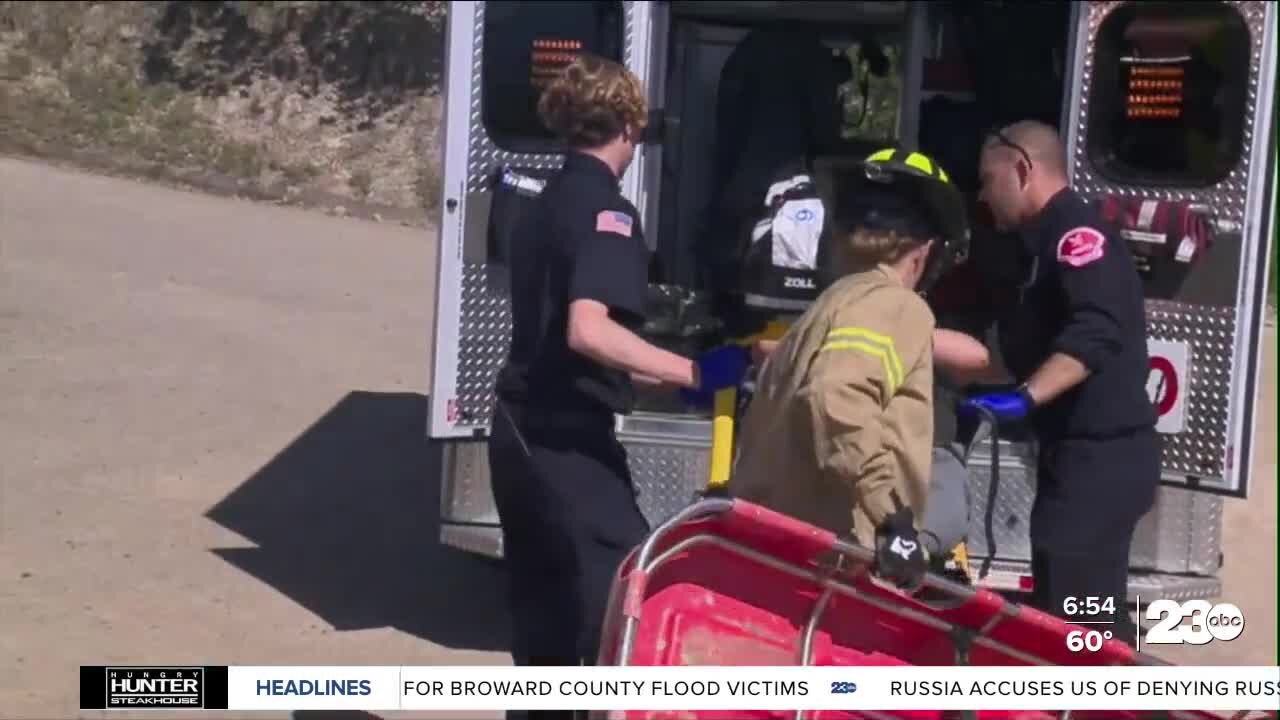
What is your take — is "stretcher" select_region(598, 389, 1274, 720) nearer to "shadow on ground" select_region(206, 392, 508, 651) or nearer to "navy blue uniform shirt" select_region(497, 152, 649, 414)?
"navy blue uniform shirt" select_region(497, 152, 649, 414)

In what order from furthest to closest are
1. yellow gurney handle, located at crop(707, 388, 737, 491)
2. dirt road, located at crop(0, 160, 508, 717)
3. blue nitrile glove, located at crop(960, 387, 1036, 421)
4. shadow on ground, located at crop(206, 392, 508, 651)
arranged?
shadow on ground, located at crop(206, 392, 508, 651) < dirt road, located at crop(0, 160, 508, 717) < blue nitrile glove, located at crop(960, 387, 1036, 421) < yellow gurney handle, located at crop(707, 388, 737, 491)

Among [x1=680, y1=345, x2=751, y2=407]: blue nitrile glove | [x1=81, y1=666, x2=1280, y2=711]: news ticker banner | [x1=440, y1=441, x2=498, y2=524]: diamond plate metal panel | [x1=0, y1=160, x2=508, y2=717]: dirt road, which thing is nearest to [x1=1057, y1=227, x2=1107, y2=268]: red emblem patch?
[x1=680, y1=345, x2=751, y2=407]: blue nitrile glove

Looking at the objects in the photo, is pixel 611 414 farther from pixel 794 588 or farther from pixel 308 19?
pixel 308 19

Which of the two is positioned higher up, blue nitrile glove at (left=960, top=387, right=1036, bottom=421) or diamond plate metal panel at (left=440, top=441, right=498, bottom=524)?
blue nitrile glove at (left=960, top=387, right=1036, bottom=421)

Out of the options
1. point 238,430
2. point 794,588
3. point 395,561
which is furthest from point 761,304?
point 794,588

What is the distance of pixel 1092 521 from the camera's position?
4195mm

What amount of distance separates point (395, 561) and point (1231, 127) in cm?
316

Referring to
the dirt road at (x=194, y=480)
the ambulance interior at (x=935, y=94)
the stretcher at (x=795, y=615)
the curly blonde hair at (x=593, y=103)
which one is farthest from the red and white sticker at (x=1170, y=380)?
the curly blonde hair at (x=593, y=103)

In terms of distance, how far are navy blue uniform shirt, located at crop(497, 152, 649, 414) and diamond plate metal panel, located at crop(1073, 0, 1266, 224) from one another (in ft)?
7.29

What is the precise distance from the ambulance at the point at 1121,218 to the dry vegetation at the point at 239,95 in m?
1.19

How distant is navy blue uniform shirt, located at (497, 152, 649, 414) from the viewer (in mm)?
3779

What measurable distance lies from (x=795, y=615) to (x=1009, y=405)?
3.05 feet

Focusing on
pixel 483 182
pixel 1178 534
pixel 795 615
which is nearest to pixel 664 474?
pixel 483 182

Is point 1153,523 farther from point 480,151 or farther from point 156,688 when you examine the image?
point 156,688
